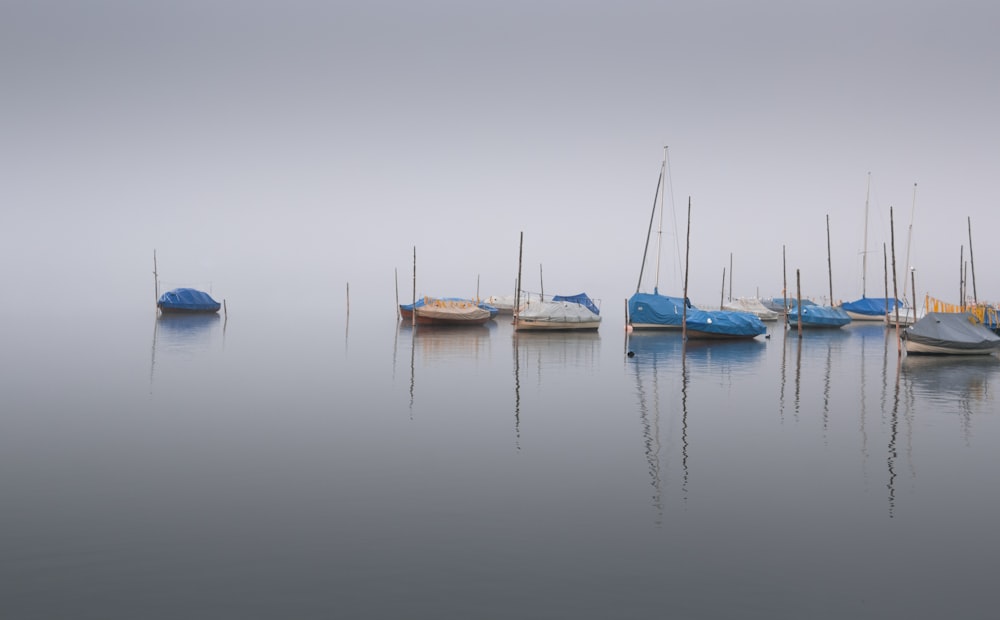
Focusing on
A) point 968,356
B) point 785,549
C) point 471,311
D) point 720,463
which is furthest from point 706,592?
point 471,311

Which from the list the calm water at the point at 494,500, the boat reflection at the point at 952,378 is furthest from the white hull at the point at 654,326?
the calm water at the point at 494,500

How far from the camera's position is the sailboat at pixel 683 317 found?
190ft

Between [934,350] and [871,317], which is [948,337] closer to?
[934,350]

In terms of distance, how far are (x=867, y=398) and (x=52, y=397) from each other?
1167 inches

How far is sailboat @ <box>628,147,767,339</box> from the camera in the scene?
5803cm

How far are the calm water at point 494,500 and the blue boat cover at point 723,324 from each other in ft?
86.7

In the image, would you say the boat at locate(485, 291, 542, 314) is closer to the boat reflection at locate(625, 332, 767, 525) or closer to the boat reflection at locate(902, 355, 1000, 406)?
the boat reflection at locate(625, 332, 767, 525)

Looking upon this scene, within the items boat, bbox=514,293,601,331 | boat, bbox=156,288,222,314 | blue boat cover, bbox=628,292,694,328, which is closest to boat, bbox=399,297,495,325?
boat, bbox=514,293,601,331

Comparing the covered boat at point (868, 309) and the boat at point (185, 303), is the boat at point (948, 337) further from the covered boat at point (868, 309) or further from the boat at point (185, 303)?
the boat at point (185, 303)

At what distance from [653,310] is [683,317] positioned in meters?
6.10

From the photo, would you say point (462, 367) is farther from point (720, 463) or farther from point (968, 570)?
point (968, 570)

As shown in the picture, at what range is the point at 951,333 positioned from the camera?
42.8 meters

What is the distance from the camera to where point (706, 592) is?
9836 millimetres

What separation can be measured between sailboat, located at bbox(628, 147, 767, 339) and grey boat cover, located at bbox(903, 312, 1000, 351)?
587 inches
